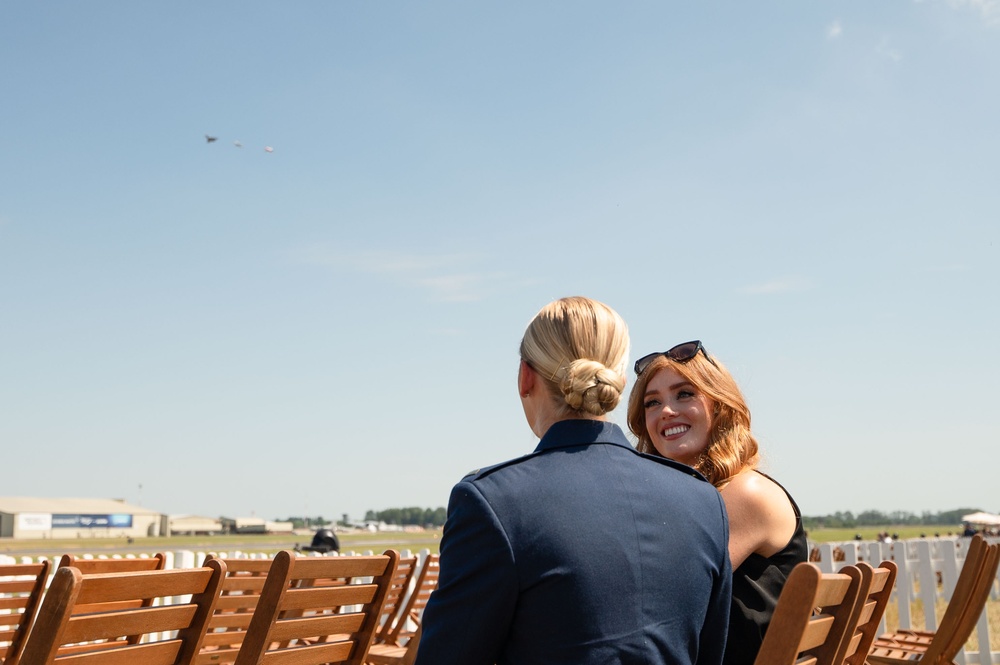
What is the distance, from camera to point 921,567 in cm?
818

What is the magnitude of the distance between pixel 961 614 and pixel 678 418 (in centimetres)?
174

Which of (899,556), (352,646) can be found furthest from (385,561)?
(899,556)

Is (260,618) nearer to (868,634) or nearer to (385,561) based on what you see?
(385,561)

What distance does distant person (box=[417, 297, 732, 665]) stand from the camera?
60.8 inches

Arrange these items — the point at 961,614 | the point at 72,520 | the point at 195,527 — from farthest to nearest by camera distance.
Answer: the point at 195,527 < the point at 72,520 < the point at 961,614

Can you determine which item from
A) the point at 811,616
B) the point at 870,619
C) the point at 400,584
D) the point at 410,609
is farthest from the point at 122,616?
the point at 410,609

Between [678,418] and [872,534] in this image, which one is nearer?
[678,418]

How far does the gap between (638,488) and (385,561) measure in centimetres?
117

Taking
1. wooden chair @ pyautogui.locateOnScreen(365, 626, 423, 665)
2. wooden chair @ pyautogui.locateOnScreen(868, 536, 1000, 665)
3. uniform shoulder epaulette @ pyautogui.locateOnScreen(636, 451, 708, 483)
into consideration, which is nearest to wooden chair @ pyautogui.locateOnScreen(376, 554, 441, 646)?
wooden chair @ pyautogui.locateOnScreen(365, 626, 423, 665)

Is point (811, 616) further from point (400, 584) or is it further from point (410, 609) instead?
point (410, 609)

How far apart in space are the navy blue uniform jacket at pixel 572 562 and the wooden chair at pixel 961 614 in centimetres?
250

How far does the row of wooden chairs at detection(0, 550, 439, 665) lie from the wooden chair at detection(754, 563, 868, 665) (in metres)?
1.12

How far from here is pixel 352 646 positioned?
2607 mm

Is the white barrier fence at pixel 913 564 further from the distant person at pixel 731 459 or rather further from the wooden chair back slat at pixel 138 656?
the wooden chair back slat at pixel 138 656
